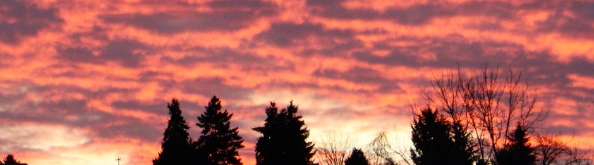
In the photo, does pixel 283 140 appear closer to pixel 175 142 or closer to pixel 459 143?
pixel 175 142

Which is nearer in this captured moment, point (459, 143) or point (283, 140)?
point (459, 143)

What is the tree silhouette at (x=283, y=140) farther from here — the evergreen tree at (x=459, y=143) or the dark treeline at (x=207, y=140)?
the evergreen tree at (x=459, y=143)

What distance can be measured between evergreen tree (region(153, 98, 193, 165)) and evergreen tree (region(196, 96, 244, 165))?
164 centimetres

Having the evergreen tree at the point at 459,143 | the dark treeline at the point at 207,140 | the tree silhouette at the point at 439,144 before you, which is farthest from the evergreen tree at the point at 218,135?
the evergreen tree at the point at 459,143

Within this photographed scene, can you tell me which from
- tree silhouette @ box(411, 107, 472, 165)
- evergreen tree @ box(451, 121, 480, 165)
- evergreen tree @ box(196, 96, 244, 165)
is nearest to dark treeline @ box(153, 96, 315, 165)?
evergreen tree @ box(196, 96, 244, 165)

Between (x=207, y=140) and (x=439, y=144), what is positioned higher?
(x=207, y=140)

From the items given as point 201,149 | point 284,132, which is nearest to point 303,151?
point 284,132

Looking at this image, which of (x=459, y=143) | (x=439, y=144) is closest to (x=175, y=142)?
(x=439, y=144)

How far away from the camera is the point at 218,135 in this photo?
92250 mm

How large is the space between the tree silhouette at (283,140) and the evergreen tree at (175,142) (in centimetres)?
1253

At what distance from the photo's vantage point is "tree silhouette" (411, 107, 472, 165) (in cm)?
4800

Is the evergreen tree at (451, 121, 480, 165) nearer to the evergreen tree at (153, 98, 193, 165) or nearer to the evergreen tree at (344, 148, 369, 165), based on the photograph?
the evergreen tree at (344, 148, 369, 165)

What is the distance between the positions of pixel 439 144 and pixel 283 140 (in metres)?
22.5

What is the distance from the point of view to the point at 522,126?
142ft
